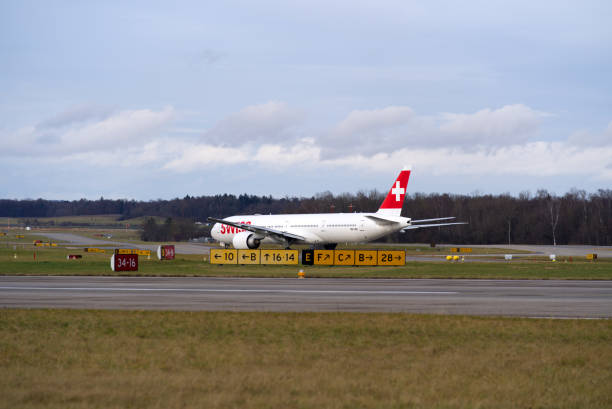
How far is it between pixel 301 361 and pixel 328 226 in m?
44.9

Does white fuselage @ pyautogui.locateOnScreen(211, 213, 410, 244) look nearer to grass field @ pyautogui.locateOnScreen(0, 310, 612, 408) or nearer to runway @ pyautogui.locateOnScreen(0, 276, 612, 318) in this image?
runway @ pyautogui.locateOnScreen(0, 276, 612, 318)

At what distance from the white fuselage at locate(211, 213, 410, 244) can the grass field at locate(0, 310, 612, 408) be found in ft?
122

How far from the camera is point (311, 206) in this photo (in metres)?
124

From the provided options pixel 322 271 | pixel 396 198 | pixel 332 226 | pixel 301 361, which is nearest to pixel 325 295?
pixel 301 361

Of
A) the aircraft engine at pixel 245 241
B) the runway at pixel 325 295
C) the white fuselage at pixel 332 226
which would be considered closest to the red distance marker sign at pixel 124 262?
the runway at pixel 325 295

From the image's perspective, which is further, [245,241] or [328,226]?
[328,226]

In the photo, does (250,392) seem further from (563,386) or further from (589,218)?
(589,218)

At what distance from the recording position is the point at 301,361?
36.7 ft

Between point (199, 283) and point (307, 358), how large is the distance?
709 inches

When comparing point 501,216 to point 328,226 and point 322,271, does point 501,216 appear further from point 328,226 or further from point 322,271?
point 322,271

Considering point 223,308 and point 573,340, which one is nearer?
point 573,340

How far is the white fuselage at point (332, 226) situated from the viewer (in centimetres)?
5364

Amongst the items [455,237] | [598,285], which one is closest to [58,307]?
[598,285]

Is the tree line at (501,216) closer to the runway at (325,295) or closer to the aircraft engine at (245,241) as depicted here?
the aircraft engine at (245,241)
